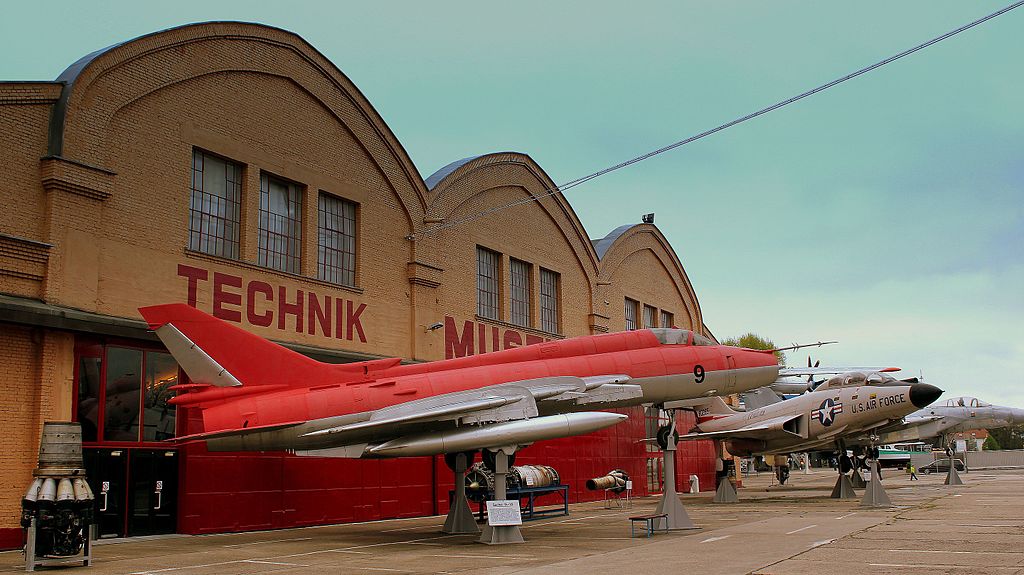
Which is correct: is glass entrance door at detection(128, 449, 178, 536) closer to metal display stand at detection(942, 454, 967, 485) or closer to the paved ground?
the paved ground

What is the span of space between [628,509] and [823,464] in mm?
78742

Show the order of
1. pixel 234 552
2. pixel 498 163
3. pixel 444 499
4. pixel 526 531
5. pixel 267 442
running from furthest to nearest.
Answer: pixel 498 163
pixel 444 499
pixel 526 531
pixel 267 442
pixel 234 552

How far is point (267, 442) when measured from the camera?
16297mm

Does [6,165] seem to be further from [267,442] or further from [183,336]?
[267,442]

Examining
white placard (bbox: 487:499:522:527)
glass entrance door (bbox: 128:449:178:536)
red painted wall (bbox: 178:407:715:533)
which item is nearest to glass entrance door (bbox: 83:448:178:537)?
glass entrance door (bbox: 128:449:178:536)

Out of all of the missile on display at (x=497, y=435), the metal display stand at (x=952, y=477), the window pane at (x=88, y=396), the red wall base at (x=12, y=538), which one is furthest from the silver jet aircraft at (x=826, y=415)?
the red wall base at (x=12, y=538)

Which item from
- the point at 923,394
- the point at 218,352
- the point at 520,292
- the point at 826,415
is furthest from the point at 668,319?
the point at 218,352

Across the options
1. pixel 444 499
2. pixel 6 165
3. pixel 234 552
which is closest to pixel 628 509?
pixel 444 499

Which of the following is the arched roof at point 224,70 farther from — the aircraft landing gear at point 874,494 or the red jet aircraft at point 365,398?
the aircraft landing gear at point 874,494

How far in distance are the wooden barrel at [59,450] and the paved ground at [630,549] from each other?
1.63 metres

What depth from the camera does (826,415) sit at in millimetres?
27891

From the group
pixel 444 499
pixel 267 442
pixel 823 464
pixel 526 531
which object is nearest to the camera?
pixel 267 442

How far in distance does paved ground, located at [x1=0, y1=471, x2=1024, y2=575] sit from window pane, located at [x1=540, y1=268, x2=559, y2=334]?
12.6 metres

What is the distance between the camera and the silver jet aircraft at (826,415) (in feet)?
87.3
